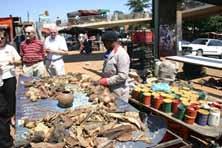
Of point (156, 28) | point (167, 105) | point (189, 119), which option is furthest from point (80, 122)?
point (156, 28)

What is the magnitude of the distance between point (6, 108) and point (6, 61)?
85cm

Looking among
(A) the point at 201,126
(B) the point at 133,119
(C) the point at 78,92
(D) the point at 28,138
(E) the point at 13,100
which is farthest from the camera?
(E) the point at 13,100

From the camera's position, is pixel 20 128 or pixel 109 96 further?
pixel 109 96

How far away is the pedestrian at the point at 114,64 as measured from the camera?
461 cm

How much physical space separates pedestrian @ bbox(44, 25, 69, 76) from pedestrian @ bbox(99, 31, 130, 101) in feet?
6.98

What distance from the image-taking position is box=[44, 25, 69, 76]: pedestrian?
22.2 feet

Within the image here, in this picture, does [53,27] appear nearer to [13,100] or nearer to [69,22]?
[13,100]

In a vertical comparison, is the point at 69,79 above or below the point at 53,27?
below

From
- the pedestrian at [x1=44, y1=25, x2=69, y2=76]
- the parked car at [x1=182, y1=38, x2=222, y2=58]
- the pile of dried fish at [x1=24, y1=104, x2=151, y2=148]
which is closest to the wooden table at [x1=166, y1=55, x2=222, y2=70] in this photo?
the pedestrian at [x1=44, y1=25, x2=69, y2=76]

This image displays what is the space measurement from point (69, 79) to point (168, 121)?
1.99 meters

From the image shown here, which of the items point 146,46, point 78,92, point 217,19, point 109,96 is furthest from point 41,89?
point 217,19

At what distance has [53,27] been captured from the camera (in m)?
6.77

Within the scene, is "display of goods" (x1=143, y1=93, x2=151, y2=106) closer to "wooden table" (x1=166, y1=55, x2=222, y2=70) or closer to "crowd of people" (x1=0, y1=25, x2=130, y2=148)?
"crowd of people" (x1=0, y1=25, x2=130, y2=148)

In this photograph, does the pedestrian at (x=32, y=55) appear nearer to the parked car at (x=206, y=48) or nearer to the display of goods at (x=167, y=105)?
the display of goods at (x=167, y=105)
